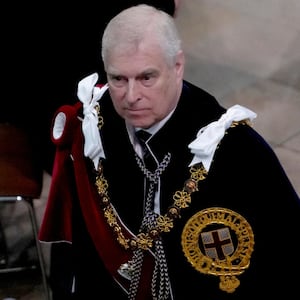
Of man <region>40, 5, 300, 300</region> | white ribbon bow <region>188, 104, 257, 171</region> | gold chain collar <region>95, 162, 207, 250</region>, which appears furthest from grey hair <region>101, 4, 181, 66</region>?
gold chain collar <region>95, 162, 207, 250</region>

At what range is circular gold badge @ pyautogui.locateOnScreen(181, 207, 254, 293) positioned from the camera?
2.70 m

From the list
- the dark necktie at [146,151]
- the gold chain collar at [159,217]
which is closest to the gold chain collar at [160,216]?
the gold chain collar at [159,217]

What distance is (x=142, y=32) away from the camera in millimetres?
2469

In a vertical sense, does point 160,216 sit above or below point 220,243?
above

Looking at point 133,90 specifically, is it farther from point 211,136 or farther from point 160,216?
point 160,216

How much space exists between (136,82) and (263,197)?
477mm

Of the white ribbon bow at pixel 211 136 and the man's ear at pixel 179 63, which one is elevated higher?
the man's ear at pixel 179 63

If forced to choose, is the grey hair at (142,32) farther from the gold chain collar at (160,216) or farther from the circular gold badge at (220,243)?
the circular gold badge at (220,243)

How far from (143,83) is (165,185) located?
368 millimetres

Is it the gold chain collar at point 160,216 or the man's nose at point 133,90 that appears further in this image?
the gold chain collar at point 160,216

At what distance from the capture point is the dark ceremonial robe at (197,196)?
8.74ft

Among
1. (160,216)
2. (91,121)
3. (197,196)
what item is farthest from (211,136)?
(91,121)

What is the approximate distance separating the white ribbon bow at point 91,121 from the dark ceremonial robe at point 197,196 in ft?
0.08

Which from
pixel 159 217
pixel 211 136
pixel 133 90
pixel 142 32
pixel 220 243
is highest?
pixel 142 32
